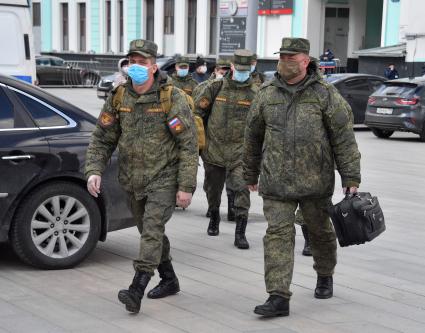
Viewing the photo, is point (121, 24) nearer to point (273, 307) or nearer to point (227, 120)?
point (227, 120)

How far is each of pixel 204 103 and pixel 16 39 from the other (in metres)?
5.74

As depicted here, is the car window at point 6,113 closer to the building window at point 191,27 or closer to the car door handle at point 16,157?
the car door handle at point 16,157

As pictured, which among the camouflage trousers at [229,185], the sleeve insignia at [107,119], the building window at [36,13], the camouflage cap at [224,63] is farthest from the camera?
the building window at [36,13]

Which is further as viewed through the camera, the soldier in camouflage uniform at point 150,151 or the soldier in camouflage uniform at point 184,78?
the soldier in camouflage uniform at point 184,78

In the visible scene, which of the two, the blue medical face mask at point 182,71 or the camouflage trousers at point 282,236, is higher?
the blue medical face mask at point 182,71

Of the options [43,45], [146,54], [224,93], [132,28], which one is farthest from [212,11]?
[146,54]

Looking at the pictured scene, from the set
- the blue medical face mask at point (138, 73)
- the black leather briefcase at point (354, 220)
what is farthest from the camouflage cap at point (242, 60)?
the black leather briefcase at point (354, 220)

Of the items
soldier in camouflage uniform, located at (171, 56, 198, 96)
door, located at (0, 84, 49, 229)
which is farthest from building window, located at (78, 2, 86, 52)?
door, located at (0, 84, 49, 229)

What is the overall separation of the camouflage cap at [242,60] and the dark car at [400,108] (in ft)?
40.3

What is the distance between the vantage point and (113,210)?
739 cm

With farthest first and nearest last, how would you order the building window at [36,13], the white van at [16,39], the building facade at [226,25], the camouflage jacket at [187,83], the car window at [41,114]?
the building window at [36,13] < the building facade at [226,25] < the white van at [16,39] < the camouflage jacket at [187,83] < the car window at [41,114]

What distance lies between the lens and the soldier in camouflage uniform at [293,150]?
19.5ft

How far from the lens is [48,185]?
714cm

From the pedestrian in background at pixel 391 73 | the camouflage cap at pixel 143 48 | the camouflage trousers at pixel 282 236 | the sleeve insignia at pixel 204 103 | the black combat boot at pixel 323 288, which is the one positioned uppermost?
the camouflage cap at pixel 143 48
